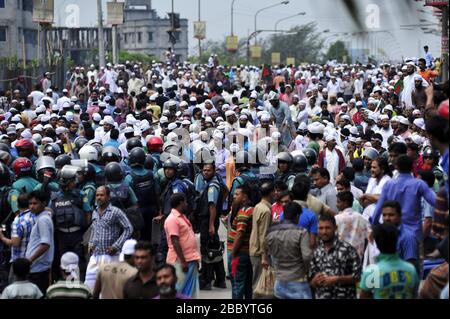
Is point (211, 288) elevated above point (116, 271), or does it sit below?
below

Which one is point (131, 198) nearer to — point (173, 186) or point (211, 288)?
point (173, 186)

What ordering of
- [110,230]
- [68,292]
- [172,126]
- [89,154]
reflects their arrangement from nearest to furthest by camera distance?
1. [68,292]
2. [110,230]
3. [89,154]
4. [172,126]

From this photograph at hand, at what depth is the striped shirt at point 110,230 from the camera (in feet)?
32.8

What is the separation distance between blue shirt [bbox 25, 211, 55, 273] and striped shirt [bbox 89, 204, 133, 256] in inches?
15.6

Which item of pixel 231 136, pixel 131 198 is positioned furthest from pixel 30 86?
pixel 131 198

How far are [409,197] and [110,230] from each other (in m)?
2.61

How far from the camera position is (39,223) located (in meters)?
9.83

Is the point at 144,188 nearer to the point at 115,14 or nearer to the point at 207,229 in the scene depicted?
the point at 207,229

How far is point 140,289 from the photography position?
798 cm

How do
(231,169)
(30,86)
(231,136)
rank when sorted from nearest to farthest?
(231,169), (231,136), (30,86)

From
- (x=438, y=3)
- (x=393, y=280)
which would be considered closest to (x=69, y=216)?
(x=393, y=280)

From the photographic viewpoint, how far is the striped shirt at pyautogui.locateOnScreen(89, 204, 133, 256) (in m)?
10.0
